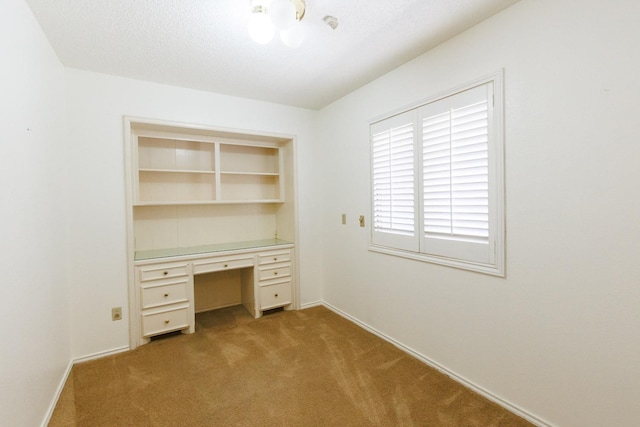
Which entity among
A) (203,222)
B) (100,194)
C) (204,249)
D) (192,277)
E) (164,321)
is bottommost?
(164,321)

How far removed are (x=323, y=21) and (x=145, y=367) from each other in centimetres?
292

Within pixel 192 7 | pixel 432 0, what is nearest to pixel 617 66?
pixel 432 0

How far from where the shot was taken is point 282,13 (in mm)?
1417

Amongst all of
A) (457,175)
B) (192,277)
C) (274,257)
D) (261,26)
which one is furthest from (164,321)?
(457,175)

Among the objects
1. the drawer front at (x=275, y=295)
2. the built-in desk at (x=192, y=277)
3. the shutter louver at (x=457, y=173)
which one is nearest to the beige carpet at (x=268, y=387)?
the built-in desk at (x=192, y=277)

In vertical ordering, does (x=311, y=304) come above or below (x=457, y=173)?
below

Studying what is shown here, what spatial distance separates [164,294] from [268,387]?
1419 mm

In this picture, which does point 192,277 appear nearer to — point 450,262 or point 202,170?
point 202,170

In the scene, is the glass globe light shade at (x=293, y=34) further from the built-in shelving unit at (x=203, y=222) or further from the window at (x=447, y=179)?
the built-in shelving unit at (x=203, y=222)

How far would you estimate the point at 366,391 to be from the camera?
1.97 metres

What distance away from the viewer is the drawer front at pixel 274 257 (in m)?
3.29

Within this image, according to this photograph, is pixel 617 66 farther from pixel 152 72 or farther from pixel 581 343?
pixel 152 72

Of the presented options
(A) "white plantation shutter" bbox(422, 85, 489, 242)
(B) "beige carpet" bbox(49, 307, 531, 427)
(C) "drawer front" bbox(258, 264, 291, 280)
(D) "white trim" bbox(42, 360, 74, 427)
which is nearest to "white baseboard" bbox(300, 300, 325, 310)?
(C) "drawer front" bbox(258, 264, 291, 280)

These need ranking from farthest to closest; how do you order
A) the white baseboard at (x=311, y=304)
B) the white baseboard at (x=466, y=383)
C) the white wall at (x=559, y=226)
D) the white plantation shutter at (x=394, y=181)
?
the white baseboard at (x=311, y=304)
the white plantation shutter at (x=394, y=181)
the white baseboard at (x=466, y=383)
the white wall at (x=559, y=226)
